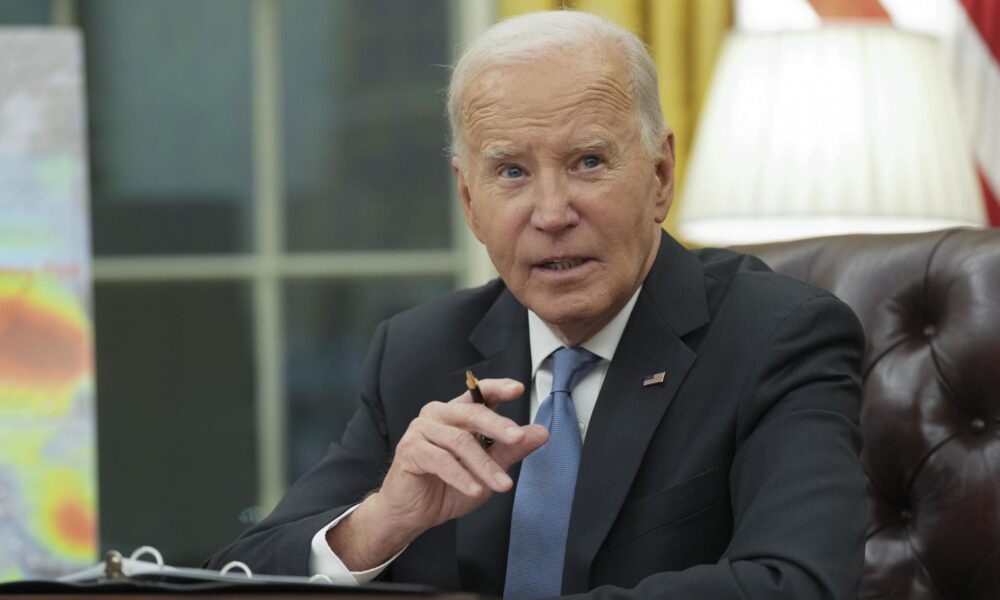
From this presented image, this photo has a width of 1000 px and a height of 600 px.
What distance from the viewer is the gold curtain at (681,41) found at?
3.57 metres

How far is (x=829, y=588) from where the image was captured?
1.50 m

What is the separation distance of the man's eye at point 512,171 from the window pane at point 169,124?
2727mm

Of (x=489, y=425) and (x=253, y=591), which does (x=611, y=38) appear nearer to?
(x=489, y=425)

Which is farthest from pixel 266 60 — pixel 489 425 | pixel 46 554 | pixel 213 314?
pixel 489 425

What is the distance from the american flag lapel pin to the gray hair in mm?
296

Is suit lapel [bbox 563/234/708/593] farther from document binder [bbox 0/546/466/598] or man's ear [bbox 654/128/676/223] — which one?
document binder [bbox 0/546/466/598]

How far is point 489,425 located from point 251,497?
3122 millimetres

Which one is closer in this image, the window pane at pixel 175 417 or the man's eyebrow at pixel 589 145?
the man's eyebrow at pixel 589 145

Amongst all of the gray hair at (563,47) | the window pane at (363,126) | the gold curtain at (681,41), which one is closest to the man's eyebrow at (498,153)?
the gray hair at (563,47)

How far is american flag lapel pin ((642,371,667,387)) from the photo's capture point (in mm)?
1812

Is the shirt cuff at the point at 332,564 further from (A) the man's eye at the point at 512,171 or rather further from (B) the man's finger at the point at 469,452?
(A) the man's eye at the point at 512,171

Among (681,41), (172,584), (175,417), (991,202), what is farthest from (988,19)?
(172,584)

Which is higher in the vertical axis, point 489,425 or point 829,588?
point 489,425

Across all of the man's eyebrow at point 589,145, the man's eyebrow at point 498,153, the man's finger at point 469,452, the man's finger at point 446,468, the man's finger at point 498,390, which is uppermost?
the man's eyebrow at point 589,145
